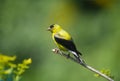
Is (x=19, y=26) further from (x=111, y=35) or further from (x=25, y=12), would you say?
(x=111, y=35)

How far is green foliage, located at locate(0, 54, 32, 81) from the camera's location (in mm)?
2027

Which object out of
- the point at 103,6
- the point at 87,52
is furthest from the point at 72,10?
the point at 87,52

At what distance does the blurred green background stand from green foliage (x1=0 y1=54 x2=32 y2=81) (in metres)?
5.38

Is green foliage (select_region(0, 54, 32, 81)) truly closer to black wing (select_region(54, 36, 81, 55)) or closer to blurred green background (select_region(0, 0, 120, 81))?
black wing (select_region(54, 36, 81, 55))

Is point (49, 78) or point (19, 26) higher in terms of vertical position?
point (19, 26)

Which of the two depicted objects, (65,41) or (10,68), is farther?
(65,41)

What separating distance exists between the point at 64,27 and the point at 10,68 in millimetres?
6734

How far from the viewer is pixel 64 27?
8.88m

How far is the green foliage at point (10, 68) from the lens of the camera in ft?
6.65

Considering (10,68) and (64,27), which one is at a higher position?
(64,27)

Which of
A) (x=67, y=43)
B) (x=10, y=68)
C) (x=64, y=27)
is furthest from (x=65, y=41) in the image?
(x=64, y=27)

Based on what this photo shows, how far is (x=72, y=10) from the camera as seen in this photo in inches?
363

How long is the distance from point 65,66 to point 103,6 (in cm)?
151

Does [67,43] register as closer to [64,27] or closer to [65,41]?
[65,41]
